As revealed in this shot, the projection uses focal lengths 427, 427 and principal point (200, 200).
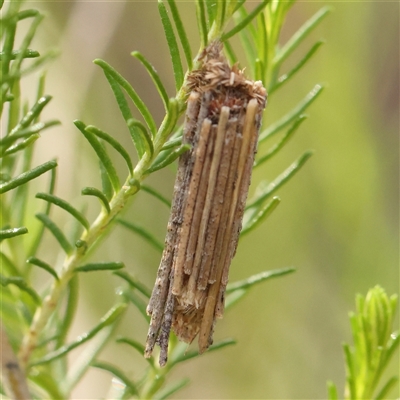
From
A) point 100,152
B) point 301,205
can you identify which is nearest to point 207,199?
point 100,152

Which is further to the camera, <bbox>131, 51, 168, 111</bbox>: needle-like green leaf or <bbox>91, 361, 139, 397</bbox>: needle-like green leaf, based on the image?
<bbox>91, 361, 139, 397</bbox>: needle-like green leaf

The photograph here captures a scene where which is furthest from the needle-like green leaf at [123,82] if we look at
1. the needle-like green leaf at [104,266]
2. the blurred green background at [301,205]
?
the blurred green background at [301,205]

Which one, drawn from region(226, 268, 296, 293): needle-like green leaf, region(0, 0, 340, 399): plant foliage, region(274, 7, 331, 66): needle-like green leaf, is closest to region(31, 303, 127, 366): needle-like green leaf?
region(0, 0, 340, 399): plant foliage

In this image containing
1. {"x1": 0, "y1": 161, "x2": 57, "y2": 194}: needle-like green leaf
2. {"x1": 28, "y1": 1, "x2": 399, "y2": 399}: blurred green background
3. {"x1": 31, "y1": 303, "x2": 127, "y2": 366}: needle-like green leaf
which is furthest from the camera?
{"x1": 28, "y1": 1, "x2": 399, "y2": 399}: blurred green background

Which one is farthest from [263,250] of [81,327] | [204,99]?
[204,99]

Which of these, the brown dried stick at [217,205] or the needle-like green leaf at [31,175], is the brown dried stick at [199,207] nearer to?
the brown dried stick at [217,205]

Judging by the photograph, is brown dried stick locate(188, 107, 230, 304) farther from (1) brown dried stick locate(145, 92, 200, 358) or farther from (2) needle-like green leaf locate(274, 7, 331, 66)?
(2) needle-like green leaf locate(274, 7, 331, 66)

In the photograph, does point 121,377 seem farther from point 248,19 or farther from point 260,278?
point 248,19
